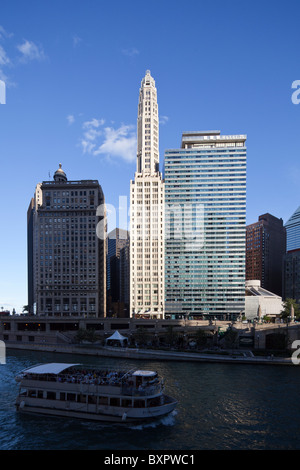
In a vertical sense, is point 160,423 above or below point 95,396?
below

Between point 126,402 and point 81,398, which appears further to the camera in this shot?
point 81,398

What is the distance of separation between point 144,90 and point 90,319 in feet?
429

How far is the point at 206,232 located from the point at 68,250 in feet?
235

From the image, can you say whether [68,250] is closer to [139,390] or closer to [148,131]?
[148,131]

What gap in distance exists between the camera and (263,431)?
143 feet

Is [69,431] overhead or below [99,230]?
below

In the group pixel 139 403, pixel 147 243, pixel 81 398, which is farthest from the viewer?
pixel 147 243

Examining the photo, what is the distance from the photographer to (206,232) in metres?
172

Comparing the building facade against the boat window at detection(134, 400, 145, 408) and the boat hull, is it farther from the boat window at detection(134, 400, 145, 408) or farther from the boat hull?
the boat window at detection(134, 400, 145, 408)

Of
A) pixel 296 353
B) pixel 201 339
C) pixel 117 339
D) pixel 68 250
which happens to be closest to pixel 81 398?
pixel 117 339

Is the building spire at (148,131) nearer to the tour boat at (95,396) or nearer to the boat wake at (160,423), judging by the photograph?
the tour boat at (95,396)

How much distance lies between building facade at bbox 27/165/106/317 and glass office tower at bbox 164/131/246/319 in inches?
1512
